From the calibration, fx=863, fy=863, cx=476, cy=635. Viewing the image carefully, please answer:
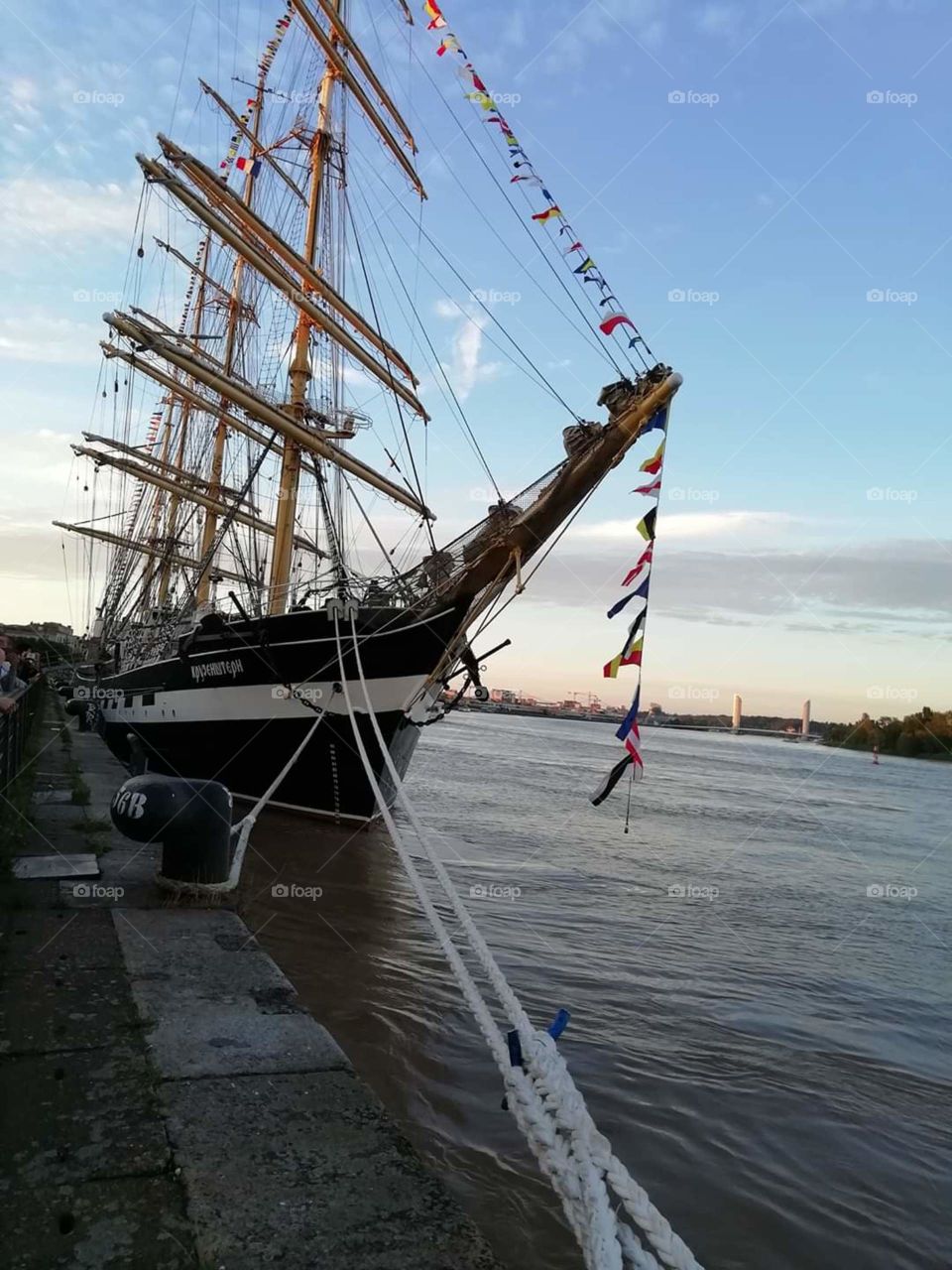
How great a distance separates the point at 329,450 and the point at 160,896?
1535 centimetres

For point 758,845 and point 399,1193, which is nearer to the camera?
point 399,1193

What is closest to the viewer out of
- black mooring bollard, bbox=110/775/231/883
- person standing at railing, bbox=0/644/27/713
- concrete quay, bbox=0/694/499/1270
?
concrete quay, bbox=0/694/499/1270

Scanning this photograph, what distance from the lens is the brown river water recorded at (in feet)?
13.8

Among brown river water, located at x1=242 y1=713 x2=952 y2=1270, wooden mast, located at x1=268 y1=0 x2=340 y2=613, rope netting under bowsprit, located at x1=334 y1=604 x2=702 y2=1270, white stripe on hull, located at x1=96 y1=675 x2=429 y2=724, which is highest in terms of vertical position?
wooden mast, located at x1=268 y1=0 x2=340 y2=613

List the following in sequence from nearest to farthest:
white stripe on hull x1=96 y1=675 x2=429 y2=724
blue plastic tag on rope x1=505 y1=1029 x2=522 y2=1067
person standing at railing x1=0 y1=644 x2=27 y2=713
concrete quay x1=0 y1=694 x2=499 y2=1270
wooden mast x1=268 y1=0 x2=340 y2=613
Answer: concrete quay x1=0 y1=694 x2=499 y2=1270, blue plastic tag on rope x1=505 y1=1029 x2=522 y2=1067, person standing at railing x1=0 y1=644 x2=27 y2=713, white stripe on hull x1=96 y1=675 x2=429 y2=724, wooden mast x1=268 y1=0 x2=340 y2=613

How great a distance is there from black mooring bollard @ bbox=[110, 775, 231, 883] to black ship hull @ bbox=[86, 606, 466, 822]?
6563 mm

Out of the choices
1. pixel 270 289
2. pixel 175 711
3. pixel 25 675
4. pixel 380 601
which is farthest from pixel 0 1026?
pixel 270 289

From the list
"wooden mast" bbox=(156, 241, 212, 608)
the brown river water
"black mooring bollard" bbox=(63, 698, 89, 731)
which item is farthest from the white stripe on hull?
"wooden mast" bbox=(156, 241, 212, 608)

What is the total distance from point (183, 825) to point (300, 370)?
54.0ft

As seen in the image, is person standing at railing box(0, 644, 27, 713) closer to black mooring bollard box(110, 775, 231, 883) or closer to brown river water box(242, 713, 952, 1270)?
black mooring bollard box(110, 775, 231, 883)

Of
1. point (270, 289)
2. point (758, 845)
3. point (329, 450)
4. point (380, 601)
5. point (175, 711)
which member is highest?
point (270, 289)

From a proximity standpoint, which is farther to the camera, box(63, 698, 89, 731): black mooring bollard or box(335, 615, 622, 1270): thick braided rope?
box(63, 698, 89, 731): black mooring bollard

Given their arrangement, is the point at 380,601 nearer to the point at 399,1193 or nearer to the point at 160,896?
the point at 160,896

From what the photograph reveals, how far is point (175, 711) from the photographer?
18203 millimetres
